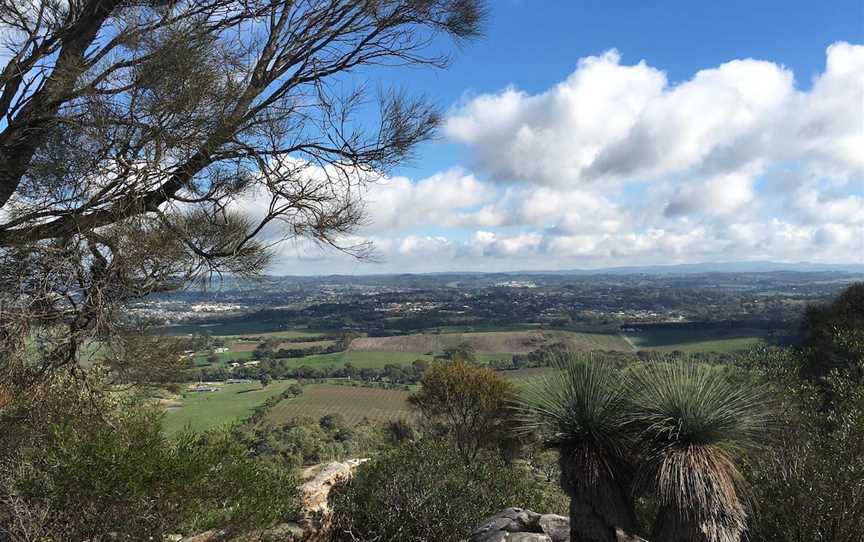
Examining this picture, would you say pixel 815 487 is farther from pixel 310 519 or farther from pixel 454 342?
pixel 454 342

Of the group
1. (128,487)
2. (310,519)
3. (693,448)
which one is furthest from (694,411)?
(310,519)

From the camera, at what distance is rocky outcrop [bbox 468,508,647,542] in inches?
233

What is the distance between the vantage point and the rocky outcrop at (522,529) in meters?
5.93

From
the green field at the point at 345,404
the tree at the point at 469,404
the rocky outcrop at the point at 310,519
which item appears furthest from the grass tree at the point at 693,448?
the green field at the point at 345,404

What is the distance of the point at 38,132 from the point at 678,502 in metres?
6.50

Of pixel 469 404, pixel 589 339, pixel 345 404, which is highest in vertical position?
pixel 469 404

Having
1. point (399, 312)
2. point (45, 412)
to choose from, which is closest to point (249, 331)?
point (399, 312)

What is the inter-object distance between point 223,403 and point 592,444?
3715 cm

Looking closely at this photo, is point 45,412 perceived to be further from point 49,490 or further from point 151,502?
point 151,502

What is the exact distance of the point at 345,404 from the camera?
40406 millimetres

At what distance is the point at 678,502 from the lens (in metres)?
4.33

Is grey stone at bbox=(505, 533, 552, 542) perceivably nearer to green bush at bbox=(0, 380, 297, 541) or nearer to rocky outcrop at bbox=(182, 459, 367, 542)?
rocky outcrop at bbox=(182, 459, 367, 542)

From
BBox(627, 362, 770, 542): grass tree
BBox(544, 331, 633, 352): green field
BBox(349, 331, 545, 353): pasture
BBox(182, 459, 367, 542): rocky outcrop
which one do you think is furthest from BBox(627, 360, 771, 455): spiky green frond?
BBox(349, 331, 545, 353): pasture

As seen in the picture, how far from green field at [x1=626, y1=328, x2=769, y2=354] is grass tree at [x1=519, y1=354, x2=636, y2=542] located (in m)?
48.3
